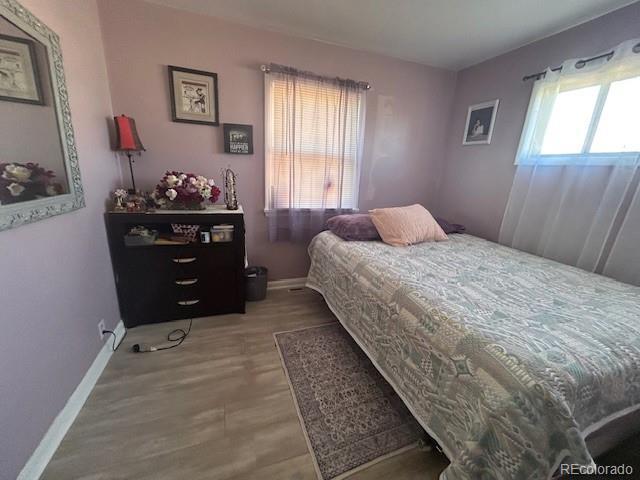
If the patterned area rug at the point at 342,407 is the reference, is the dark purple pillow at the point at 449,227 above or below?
above

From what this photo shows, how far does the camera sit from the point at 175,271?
6.47ft

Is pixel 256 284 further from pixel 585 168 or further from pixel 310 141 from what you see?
pixel 585 168

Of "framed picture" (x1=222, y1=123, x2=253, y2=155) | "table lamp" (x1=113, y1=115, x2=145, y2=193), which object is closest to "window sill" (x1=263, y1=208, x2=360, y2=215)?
"framed picture" (x1=222, y1=123, x2=253, y2=155)

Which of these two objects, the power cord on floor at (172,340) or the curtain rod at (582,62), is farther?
the power cord on floor at (172,340)

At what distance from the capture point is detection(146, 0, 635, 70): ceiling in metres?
1.73

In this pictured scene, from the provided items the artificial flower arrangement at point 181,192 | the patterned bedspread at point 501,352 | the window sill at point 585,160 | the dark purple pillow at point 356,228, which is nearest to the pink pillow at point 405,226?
the dark purple pillow at point 356,228

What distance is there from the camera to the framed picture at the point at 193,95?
2.00 meters

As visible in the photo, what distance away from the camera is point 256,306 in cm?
236

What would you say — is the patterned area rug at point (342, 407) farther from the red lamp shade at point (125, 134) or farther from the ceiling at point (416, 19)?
the ceiling at point (416, 19)

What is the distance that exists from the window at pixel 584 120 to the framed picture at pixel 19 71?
3206 mm

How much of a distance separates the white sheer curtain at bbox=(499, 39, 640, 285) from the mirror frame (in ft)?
10.4

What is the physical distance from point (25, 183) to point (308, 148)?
190 centimetres

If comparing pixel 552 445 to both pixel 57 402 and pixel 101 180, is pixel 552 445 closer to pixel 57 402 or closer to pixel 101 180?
pixel 57 402

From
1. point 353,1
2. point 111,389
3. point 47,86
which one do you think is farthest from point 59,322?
point 353,1
